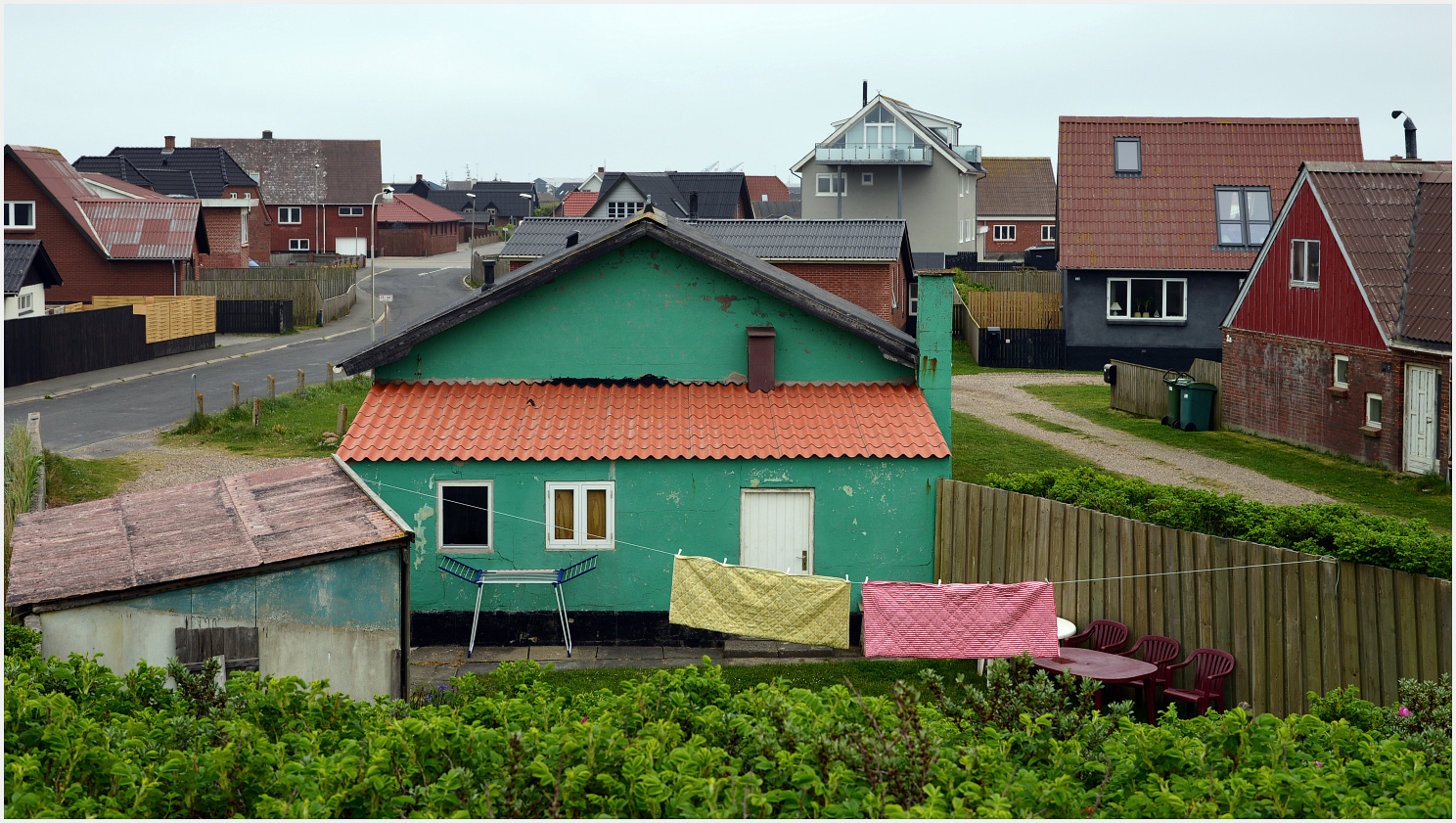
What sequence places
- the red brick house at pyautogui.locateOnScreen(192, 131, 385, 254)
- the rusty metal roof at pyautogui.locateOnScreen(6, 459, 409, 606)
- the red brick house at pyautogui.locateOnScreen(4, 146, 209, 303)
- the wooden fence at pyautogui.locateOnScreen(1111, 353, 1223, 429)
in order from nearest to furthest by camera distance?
the rusty metal roof at pyautogui.locateOnScreen(6, 459, 409, 606) → the wooden fence at pyautogui.locateOnScreen(1111, 353, 1223, 429) → the red brick house at pyautogui.locateOnScreen(4, 146, 209, 303) → the red brick house at pyautogui.locateOnScreen(192, 131, 385, 254)

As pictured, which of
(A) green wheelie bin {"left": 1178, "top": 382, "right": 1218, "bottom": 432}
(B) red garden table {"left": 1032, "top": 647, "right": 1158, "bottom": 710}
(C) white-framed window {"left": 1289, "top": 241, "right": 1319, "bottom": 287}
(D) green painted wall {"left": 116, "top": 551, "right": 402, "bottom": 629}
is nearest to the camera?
(D) green painted wall {"left": 116, "top": 551, "right": 402, "bottom": 629}

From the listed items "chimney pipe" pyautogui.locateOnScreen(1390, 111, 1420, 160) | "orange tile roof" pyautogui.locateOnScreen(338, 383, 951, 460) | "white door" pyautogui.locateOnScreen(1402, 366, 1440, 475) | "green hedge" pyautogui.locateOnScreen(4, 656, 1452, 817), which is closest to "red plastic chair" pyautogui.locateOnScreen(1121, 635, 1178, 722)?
"orange tile roof" pyautogui.locateOnScreen(338, 383, 951, 460)

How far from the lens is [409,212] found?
93.8 meters

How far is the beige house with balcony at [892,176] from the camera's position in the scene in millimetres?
65875

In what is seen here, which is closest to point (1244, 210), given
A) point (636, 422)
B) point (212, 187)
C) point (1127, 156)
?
point (1127, 156)

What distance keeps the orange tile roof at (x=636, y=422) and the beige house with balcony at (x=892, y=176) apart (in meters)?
50.2

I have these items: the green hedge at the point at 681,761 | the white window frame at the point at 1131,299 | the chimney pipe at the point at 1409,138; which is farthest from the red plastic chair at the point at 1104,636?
the white window frame at the point at 1131,299

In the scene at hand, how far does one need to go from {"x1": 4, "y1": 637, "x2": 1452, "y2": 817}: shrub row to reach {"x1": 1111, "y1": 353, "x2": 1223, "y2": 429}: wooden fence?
24.0 m

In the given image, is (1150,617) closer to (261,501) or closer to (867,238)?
(261,501)

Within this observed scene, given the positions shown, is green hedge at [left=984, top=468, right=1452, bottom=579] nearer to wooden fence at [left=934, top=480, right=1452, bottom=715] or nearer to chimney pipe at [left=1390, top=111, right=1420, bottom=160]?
wooden fence at [left=934, top=480, right=1452, bottom=715]

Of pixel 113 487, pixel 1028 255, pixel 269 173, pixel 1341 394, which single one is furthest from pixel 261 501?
pixel 269 173

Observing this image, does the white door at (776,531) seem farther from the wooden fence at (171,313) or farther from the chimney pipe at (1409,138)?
the wooden fence at (171,313)

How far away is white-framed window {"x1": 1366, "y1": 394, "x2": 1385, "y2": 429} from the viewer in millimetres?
23859

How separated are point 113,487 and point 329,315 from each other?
110 ft
